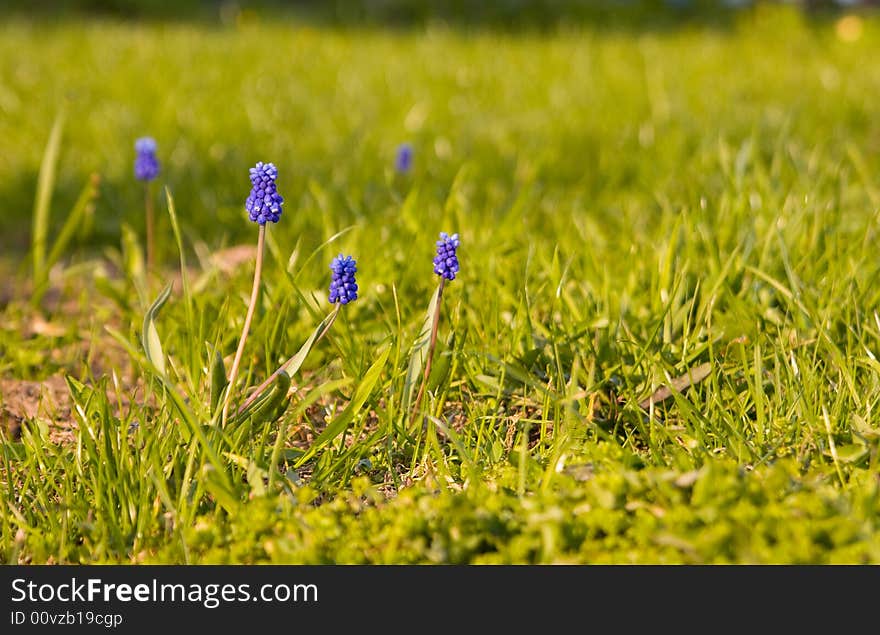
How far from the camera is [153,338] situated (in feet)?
7.34

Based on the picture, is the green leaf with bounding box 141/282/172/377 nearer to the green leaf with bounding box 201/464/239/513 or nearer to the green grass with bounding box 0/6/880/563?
the green grass with bounding box 0/6/880/563

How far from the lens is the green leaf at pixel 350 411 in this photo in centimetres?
220

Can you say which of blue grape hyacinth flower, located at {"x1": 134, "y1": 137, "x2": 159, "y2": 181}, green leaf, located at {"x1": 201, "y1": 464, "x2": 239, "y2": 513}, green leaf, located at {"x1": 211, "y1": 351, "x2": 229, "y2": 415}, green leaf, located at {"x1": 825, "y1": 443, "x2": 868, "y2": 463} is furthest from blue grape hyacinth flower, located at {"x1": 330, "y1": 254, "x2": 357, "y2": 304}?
blue grape hyacinth flower, located at {"x1": 134, "y1": 137, "x2": 159, "y2": 181}

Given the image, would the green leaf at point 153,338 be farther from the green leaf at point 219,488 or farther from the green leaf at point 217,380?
the green leaf at point 219,488

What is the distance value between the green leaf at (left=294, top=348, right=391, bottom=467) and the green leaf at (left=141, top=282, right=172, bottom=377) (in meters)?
0.37

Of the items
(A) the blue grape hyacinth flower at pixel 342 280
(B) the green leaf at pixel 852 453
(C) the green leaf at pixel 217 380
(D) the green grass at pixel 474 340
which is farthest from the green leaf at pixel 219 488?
A: (B) the green leaf at pixel 852 453

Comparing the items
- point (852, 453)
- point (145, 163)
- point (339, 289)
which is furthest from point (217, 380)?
point (852, 453)

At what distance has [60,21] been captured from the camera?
373 inches

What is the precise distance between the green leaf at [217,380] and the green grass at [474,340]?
4 cm

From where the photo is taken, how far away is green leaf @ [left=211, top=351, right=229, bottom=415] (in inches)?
85.4

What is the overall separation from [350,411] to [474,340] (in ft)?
2.00

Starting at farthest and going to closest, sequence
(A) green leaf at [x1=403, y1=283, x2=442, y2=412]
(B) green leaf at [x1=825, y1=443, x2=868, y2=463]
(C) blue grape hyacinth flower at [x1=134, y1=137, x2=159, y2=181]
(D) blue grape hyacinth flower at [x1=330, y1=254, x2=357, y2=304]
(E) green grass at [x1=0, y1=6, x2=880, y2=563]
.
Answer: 1. (C) blue grape hyacinth flower at [x1=134, y1=137, x2=159, y2=181]
2. (A) green leaf at [x1=403, y1=283, x2=442, y2=412]
3. (D) blue grape hyacinth flower at [x1=330, y1=254, x2=357, y2=304]
4. (B) green leaf at [x1=825, y1=443, x2=868, y2=463]
5. (E) green grass at [x1=0, y1=6, x2=880, y2=563]
